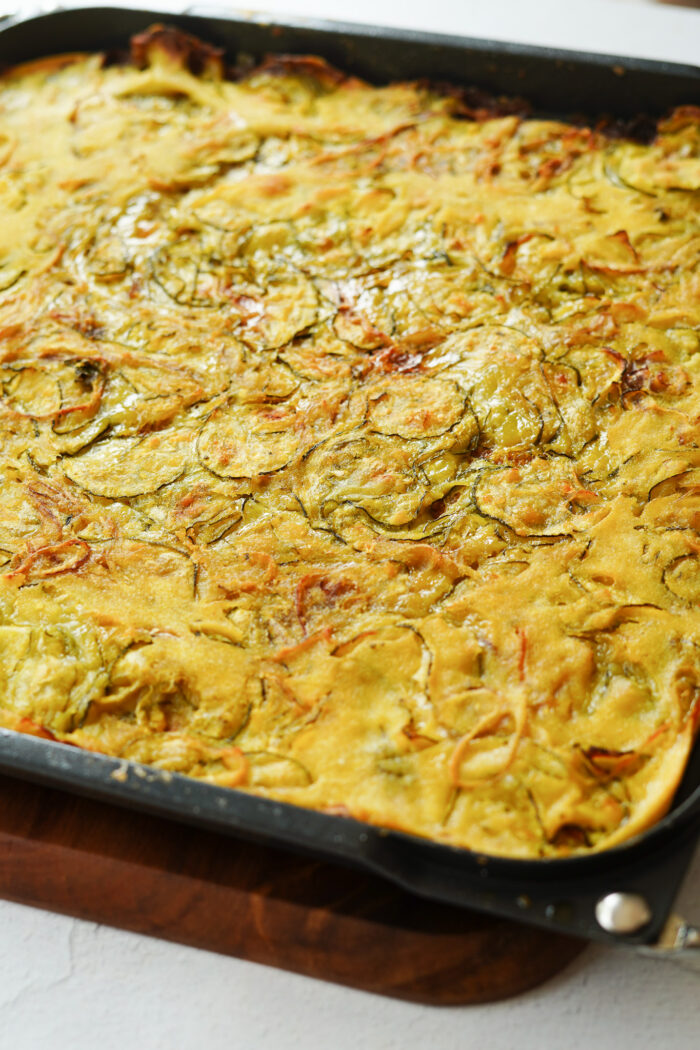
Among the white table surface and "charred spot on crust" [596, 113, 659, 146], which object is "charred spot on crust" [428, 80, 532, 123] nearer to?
"charred spot on crust" [596, 113, 659, 146]

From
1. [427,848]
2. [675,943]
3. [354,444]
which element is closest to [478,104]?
[354,444]

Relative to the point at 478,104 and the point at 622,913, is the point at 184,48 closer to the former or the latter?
the point at 478,104

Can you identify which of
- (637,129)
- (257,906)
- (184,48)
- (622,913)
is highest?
(184,48)

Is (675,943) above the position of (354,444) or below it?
below

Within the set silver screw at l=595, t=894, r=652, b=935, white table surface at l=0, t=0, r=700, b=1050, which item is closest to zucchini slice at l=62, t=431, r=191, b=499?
white table surface at l=0, t=0, r=700, b=1050

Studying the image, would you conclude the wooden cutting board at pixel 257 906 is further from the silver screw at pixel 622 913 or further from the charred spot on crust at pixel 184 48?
the charred spot on crust at pixel 184 48

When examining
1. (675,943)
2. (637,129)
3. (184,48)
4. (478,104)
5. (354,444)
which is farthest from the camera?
(184,48)

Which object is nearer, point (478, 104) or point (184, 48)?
point (478, 104)
